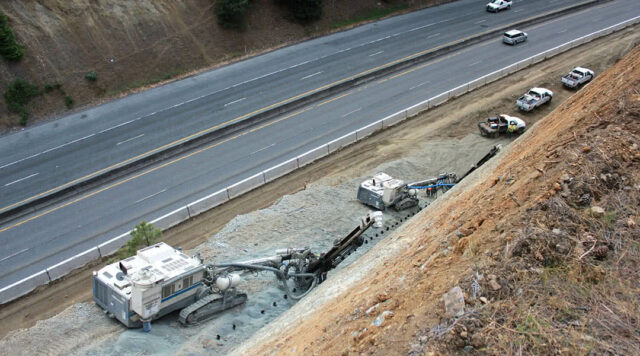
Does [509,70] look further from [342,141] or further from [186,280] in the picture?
[186,280]

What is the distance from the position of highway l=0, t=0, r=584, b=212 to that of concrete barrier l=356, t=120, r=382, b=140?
689 centimetres

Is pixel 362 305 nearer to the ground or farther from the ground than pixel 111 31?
nearer to the ground

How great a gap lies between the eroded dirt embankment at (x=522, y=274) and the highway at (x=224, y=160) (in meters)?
13.8

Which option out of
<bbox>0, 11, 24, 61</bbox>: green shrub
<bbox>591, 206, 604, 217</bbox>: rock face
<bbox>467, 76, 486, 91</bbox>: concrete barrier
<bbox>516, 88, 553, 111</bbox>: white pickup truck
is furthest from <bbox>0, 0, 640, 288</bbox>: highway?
<bbox>591, 206, 604, 217</bbox>: rock face

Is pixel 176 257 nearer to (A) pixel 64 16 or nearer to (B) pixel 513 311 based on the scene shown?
(B) pixel 513 311

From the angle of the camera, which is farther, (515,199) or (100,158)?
A: (100,158)

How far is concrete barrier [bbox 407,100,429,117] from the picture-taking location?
40.1 meters

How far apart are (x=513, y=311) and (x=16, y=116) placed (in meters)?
38.0

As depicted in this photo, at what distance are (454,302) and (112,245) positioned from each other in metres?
19.8

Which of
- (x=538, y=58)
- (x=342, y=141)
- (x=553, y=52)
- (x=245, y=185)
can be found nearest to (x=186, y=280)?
(x=245, y=185)

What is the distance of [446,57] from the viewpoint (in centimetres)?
4875

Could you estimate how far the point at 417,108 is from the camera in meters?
40.4

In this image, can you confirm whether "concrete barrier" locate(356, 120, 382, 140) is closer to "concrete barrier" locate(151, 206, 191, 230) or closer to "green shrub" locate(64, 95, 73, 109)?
"concrete barrier" locate(151, 206, 191, 230)

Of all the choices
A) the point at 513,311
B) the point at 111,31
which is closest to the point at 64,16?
the point at 111,31
